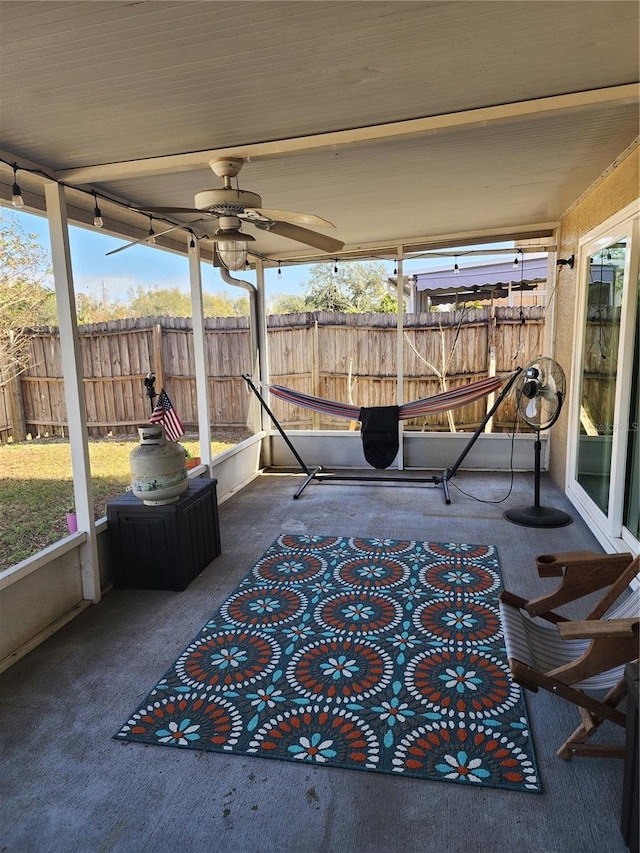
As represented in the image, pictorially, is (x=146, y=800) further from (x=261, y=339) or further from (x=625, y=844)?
(x=261, y=339)

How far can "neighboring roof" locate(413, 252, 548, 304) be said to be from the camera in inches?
229

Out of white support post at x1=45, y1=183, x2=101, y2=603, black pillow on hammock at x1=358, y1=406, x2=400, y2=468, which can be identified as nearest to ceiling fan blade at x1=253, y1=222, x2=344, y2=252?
white support post at x1=45, y1=183, x2=101, y2=603

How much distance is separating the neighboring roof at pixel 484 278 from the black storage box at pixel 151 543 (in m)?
4.15

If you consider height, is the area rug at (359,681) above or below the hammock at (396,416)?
below

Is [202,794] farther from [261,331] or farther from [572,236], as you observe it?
[261,331]

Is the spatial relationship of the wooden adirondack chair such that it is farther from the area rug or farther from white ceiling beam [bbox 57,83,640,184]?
white ceiling beam [bbox 57,83,640,184]

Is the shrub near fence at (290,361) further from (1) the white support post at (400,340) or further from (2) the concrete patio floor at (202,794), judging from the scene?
(2) the concrete patio floor at (202,794)

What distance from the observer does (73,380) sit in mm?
2756

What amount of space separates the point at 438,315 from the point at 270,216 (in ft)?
12.9

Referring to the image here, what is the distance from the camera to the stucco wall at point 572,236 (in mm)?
3055

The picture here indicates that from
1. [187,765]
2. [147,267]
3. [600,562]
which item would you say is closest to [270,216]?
[600,562]

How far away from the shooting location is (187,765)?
174 cm

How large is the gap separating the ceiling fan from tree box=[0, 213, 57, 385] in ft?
8.07

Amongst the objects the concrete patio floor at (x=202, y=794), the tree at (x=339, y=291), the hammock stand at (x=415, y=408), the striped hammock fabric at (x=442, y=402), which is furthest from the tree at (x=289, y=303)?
the concrete patio floor at (x=202, y=794)
